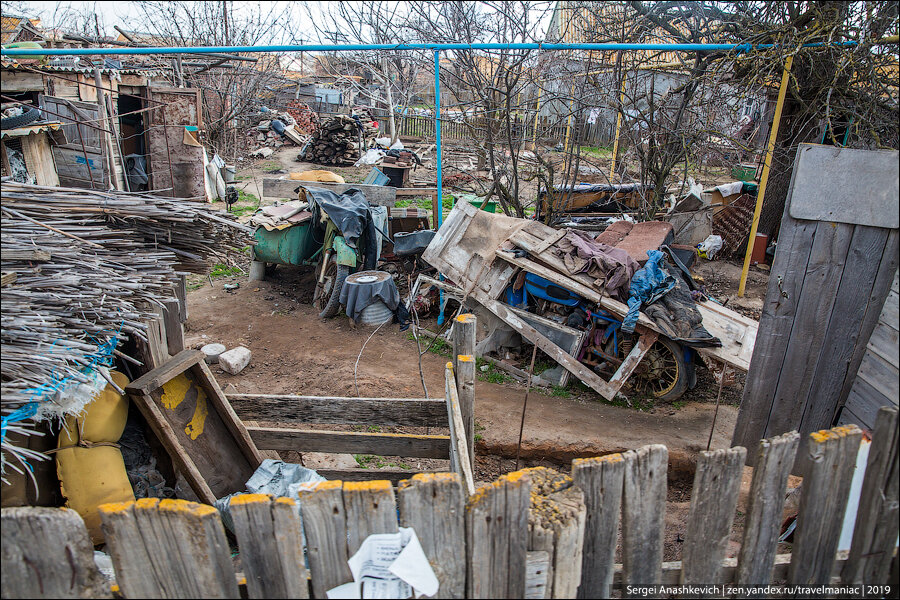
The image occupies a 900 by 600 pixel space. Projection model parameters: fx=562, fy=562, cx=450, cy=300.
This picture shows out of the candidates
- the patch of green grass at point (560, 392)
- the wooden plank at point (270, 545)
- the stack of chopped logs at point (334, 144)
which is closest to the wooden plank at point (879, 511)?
the wooden plank at point (270, 545)

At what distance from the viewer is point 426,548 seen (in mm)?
1663

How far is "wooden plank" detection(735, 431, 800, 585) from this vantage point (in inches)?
71.4

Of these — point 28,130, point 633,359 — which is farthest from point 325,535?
point 28,130

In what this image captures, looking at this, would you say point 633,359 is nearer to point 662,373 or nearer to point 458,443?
point 662,373

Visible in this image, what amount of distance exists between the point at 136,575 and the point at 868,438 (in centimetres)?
275

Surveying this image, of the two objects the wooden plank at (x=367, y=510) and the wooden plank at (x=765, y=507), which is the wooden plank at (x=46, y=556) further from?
the wooden plank at (x=765, y=507)

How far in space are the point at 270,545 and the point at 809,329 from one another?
9.31 feet

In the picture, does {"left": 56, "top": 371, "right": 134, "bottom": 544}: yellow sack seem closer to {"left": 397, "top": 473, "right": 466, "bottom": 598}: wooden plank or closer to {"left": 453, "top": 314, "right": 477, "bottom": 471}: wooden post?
{"left": 453, "top": 314, "right": 477, "bottom": 471}: wooden post

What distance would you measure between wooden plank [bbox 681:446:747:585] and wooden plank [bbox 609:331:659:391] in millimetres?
Result: 4173

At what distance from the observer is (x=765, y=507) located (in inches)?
73.3

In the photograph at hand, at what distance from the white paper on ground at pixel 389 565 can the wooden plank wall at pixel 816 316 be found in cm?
241

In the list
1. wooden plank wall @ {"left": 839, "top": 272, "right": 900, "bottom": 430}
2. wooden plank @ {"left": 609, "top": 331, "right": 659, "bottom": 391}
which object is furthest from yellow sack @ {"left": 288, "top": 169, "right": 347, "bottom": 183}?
wooden plank wall @ {"left": 839, "top": 272, "right": 900, "bottom": 430}

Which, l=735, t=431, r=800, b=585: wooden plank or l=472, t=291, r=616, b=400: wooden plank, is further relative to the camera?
l=472, t=291, r=616, b=400: wooden plank

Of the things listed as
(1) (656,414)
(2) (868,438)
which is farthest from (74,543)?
(1) (656,414)
